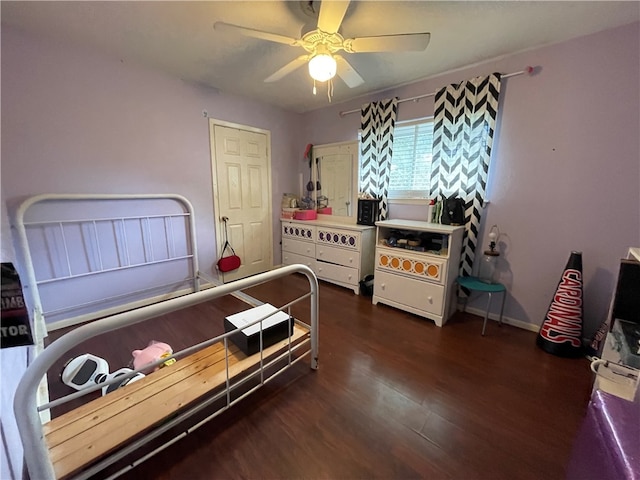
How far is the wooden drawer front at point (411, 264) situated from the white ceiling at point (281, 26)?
5.52ft

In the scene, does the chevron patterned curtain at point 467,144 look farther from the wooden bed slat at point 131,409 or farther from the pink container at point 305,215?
the wooden bed slat at point 131,409

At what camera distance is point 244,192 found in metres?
3.24

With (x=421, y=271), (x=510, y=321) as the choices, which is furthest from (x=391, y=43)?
(x=510, y=321)

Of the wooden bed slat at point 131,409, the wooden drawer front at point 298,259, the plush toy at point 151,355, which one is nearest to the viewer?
the wooden bed slat at point 131,409

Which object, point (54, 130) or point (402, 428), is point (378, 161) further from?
point (54, 130)

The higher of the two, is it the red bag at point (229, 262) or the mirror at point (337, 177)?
the mirror at point (337, 177)

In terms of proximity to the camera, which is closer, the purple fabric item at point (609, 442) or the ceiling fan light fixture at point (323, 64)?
the purple fabric item at point (609, 442)

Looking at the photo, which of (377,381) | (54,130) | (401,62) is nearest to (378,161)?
(401,62)

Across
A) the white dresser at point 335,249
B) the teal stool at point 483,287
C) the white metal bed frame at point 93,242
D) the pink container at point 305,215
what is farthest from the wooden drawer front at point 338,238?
the white metal bed frame at point 93,242

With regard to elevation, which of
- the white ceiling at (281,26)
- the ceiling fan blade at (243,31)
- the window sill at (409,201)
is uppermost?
the white ceiling at (281,26)

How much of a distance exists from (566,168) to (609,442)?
2.04 meters

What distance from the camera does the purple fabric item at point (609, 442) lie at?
58 centimetres

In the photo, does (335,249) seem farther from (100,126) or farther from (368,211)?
(100,126)

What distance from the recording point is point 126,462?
3.81 ft
